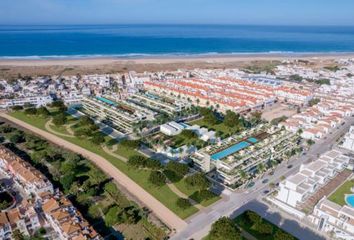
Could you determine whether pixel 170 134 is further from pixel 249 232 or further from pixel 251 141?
pixel 249 232

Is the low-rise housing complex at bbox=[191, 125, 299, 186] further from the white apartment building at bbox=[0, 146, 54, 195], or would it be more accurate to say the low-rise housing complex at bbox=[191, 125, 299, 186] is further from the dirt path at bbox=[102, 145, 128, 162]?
the white apartment building at bbox=[0, 146, 54, 195]

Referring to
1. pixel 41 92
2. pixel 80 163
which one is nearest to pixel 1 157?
pixel 80 163

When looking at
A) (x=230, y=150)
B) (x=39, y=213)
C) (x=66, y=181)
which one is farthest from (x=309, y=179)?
(x=39, y=213)

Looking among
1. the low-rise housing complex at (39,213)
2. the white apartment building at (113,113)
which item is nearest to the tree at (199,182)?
the low-rise housing complex at (39,213)

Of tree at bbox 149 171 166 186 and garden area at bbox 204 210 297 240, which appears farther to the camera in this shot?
tree at bbox 149 171 166 186

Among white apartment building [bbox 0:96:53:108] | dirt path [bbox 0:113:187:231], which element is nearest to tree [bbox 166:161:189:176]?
dirt path [bbox 0:113:187:231]

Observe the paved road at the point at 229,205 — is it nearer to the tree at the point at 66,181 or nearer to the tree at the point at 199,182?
the tree at the point at 199,182

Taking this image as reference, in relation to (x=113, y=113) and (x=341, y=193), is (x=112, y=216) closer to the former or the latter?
(x=341, y=193)
